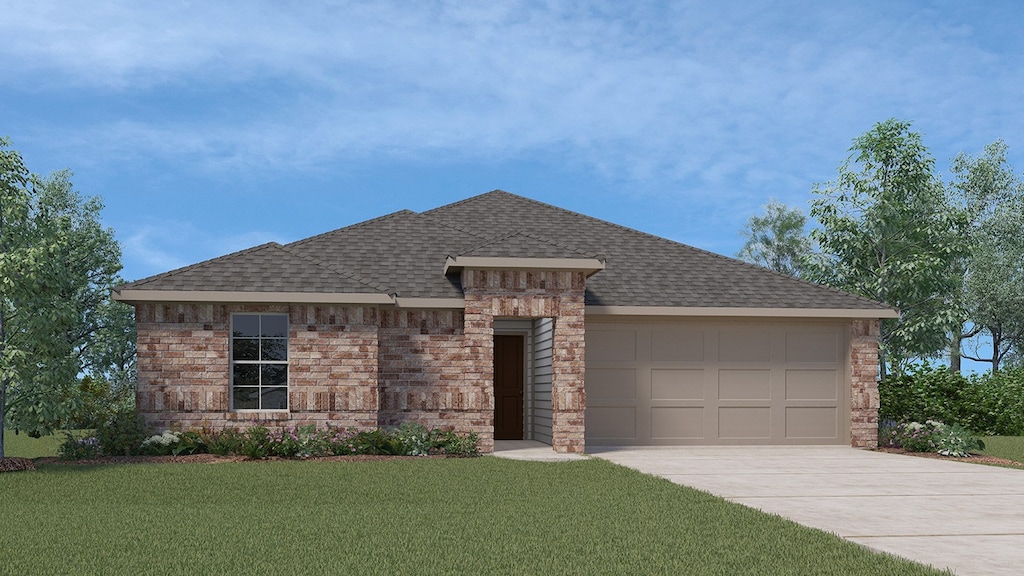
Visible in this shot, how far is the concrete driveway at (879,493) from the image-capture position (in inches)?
326

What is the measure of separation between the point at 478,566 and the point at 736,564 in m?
1.97

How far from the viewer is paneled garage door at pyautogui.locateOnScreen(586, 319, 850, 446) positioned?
19.1 metres

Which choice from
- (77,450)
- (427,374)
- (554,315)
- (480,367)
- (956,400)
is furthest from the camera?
(956,400)

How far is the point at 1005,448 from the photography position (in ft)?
67.1

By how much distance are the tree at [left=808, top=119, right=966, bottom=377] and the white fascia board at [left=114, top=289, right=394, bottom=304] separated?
20501 millimetres

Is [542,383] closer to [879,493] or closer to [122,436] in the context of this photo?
[122,436]

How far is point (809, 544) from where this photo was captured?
8.02m

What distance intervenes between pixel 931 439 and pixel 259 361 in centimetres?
1298

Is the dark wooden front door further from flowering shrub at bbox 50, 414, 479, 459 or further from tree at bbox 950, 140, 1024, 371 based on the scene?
tree at bbox 950, 140, 1024, 371

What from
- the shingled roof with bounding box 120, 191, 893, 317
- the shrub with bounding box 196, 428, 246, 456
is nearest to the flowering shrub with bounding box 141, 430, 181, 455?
the shrub with bounding box 196, 428, 246, 456

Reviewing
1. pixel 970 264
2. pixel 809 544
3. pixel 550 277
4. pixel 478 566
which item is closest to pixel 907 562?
pixel 809 544

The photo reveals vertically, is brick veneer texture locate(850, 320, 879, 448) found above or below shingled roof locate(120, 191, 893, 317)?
below

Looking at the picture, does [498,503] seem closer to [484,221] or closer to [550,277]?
[550,277]

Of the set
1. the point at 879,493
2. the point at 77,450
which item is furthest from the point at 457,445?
the point at 879,493
